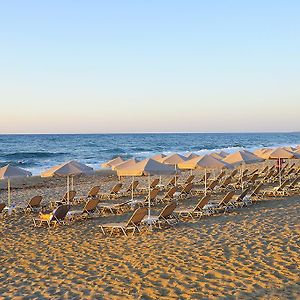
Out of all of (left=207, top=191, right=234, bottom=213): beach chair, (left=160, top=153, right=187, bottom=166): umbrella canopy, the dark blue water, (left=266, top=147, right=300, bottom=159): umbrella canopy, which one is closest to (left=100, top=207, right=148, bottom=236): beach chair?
(left=207, top=191, right=234, bottom=213): beach chair

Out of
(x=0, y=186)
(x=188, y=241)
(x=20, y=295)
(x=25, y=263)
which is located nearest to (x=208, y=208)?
(x=188, y=241)

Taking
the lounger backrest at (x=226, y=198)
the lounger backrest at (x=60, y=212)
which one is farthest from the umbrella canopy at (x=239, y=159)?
the lounger backrest at (x=60, y=212)

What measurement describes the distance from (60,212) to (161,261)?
4.11m

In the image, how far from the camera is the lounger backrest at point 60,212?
33.9ft

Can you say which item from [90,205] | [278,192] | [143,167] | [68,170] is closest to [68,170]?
[68,170]

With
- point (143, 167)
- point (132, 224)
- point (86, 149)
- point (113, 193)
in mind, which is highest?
point (143, 167)

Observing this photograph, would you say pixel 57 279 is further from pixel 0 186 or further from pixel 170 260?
pixel 0 186

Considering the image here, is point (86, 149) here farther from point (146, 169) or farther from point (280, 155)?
point (146, 169)

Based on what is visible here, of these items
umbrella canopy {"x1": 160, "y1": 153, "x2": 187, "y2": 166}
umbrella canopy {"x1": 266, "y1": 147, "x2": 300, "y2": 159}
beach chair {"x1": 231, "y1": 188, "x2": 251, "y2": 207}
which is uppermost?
umbrella canopy {"x1": 266, "y1": 147, "x2": 300, "y2": 159}

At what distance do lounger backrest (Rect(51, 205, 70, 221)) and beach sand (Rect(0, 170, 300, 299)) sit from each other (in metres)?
0.40

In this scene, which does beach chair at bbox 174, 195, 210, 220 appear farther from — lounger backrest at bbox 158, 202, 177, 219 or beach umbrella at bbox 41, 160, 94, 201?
beach umbrella at bbox 41, 160, 94, 201

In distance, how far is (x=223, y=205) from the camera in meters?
11.6

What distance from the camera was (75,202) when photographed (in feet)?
45.4

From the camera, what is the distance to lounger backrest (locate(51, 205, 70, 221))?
10.3 meters
